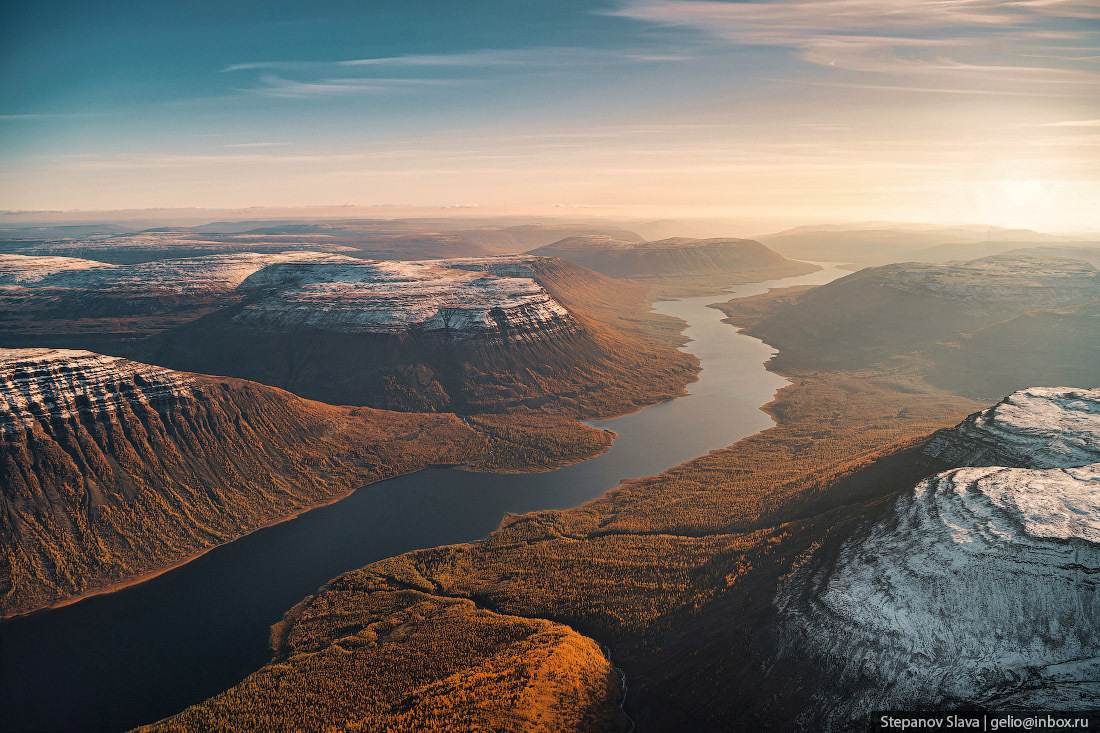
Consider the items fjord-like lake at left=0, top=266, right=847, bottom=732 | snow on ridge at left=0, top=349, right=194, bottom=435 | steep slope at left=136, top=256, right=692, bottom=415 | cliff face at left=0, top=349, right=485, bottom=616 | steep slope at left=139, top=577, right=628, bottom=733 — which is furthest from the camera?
steep slope at left=136, top=256, right=692, bottom=415

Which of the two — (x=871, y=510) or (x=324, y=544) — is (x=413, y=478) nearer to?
(x=324, y=544)

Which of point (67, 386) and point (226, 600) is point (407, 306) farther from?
point (226, 600)

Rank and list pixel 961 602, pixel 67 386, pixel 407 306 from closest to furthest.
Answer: pixel 961 602
pixel 67 386
pixel 407 306

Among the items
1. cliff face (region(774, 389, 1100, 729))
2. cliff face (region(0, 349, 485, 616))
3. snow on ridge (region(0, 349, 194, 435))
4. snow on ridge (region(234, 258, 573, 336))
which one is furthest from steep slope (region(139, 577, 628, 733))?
snow on ridge (region(234, 258, 573, 336))

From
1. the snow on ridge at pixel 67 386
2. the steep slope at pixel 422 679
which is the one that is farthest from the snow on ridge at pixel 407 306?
the steep slope at pixel 422 679

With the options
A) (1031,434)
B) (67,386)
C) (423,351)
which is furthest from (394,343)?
(1031,434)

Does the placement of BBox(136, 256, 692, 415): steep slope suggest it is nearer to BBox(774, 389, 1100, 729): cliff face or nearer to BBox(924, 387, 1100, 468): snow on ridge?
BBox(924, 387, 1100, 468): snow on ridge

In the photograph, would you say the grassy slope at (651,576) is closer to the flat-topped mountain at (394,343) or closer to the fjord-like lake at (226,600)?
the fjord-like lake at (226,600)

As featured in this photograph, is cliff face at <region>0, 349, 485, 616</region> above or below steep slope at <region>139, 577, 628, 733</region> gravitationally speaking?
above
